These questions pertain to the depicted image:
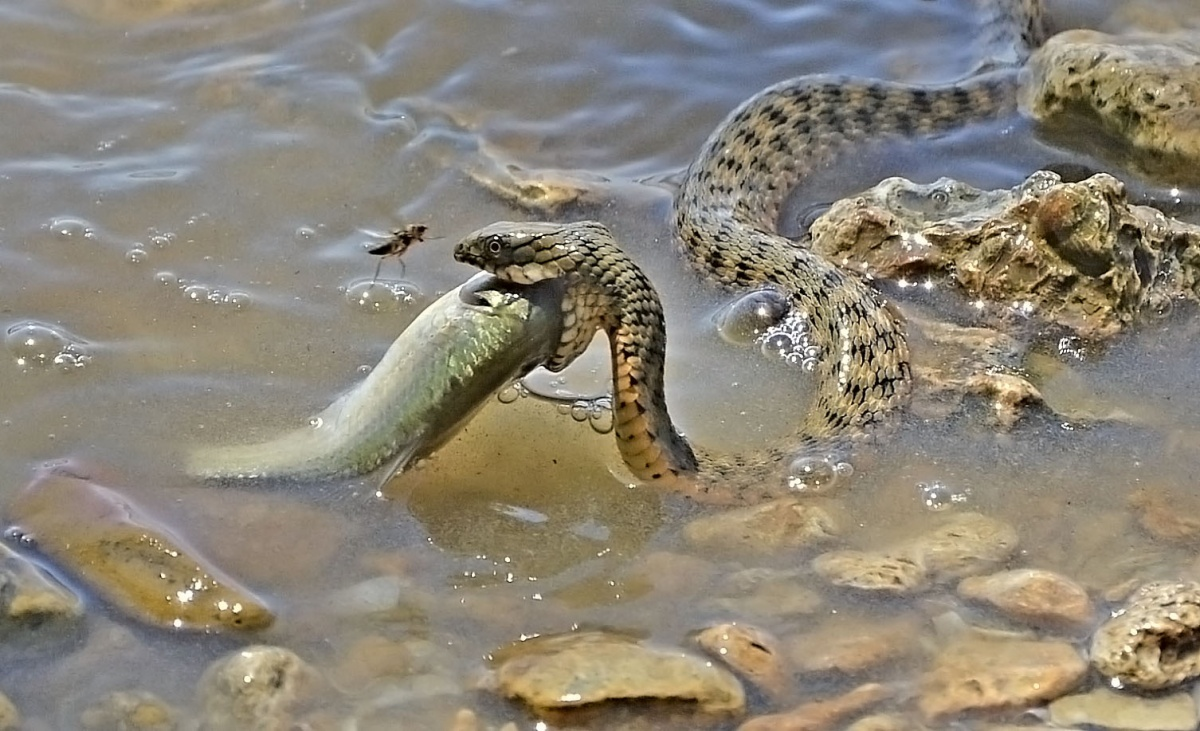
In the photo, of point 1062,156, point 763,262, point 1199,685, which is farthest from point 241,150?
point 1199,685

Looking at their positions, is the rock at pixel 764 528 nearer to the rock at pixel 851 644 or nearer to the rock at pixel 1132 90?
the rock at pixel 851 644

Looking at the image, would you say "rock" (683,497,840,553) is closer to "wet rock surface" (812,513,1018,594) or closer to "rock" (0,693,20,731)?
"wet rock surface" (812,513,1018,594)

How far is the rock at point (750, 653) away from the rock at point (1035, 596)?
21.5 inches

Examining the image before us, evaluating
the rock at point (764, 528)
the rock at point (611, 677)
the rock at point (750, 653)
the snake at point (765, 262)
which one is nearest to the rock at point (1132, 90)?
the snake at point (765, 262)

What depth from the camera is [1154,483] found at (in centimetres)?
398

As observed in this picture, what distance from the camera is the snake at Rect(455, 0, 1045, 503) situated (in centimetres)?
373

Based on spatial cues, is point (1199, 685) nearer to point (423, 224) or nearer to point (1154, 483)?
point (1154, 483)

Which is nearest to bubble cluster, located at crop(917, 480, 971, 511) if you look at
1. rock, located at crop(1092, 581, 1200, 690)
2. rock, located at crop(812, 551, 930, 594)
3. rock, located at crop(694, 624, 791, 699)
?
rock, located at crop(812, 551, 930, 594)

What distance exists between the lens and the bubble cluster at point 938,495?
155 inches

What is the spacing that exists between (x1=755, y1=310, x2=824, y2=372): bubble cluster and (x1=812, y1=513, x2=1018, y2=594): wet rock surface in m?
1.00

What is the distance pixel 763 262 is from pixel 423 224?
4.21 feet

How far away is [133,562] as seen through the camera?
3.44m

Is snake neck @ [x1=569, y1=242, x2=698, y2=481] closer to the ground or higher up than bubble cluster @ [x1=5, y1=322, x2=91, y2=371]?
higher up

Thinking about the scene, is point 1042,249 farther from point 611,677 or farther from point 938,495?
point 611,677
